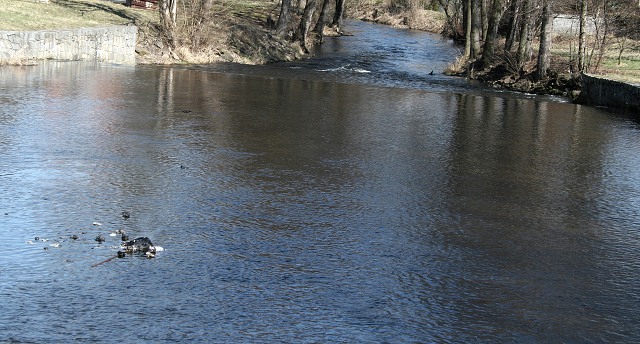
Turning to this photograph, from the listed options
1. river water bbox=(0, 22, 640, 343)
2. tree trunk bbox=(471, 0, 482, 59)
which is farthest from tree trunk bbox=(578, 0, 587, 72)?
river water bbox=(0, 22, 640, 343)

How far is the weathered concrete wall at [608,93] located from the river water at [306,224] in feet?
14.8

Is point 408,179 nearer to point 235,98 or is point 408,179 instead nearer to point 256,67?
point 235,98

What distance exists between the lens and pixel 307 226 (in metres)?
9.41

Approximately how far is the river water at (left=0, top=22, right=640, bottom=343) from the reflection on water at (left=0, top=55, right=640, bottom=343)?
0.03 meters

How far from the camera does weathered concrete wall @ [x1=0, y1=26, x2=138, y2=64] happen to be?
23766 millimetres

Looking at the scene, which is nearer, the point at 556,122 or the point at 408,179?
the point at 408,179

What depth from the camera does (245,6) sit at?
2400 inches

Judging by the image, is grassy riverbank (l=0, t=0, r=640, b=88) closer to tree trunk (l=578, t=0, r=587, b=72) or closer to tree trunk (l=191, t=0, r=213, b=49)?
tree trunk (l=191, t=0, r=213, b=49)

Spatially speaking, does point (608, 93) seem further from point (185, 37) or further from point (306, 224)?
point (306, 224)

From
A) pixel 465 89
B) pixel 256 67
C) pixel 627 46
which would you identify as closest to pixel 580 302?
pixel 465 89

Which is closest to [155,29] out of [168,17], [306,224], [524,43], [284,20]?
[168,17]

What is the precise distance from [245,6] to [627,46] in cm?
2879

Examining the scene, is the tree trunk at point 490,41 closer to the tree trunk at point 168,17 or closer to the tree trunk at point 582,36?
the tree trunk at point 582,36

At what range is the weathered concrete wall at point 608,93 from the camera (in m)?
23.0
